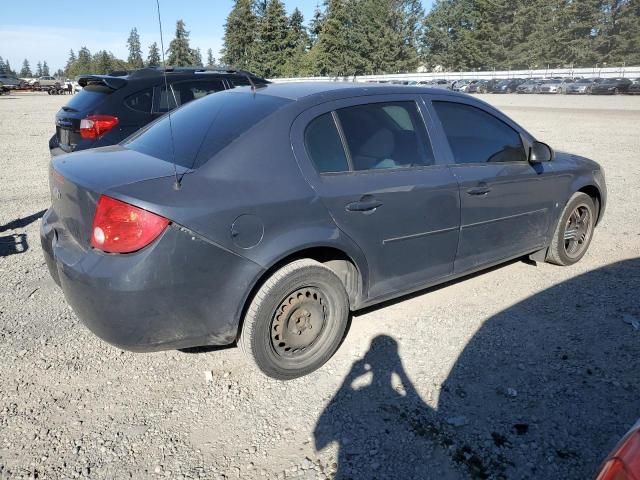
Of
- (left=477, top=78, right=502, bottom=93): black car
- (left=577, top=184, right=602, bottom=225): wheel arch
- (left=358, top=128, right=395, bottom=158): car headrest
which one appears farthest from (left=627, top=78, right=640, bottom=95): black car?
(left=358, top=128, right=395, bottom=158): car headrest

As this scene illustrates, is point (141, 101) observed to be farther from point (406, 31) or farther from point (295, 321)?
point (406, 31)

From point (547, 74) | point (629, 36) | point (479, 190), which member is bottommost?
point (479, 190)

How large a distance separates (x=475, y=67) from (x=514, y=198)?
86.7 m

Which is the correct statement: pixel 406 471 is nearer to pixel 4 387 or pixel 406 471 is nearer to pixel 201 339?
pixel 201 339

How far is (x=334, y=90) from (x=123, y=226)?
1664mm

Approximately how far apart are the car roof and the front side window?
0.37 feet

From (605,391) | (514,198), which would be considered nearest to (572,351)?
(605,391)

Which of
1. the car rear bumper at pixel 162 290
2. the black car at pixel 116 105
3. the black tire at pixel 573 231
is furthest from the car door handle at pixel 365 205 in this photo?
the black car at pixel 116 105

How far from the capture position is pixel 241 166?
288cm

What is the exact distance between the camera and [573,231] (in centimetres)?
494

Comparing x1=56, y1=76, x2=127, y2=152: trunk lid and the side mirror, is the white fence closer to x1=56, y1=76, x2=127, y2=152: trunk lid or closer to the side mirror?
x1=56, y1=76, x2=127, y2=152: trunk lid

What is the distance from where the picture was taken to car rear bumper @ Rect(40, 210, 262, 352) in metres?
2.58

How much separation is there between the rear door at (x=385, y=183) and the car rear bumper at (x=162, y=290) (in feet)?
2.51

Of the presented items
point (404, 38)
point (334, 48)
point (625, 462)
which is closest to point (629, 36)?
point (404, 38)
